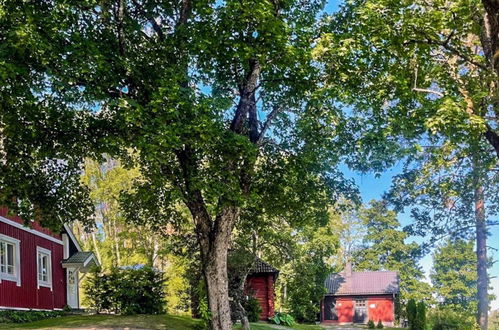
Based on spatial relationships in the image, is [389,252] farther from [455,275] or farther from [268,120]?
[268,120]

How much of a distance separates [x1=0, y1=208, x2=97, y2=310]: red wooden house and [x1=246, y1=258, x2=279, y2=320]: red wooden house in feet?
28.2

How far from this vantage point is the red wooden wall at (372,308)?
41.7 metres

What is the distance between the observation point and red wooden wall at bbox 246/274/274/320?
1074 inches

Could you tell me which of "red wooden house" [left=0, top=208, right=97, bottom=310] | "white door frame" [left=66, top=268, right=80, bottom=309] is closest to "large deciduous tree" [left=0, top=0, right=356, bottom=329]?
Result: "red wooden house" [left=0, top=208, right=97, bottom=310]

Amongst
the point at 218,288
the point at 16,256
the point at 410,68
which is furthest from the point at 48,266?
the point at 410,68

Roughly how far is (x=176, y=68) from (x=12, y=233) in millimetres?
11670

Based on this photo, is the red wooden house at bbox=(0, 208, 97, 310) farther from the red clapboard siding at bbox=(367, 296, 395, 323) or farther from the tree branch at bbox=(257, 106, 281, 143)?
the red clapboard siding at bbox=(367, 296, 395, 323)

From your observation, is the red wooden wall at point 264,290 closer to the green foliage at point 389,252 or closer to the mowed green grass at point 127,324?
the mowed green grass at point 127,324

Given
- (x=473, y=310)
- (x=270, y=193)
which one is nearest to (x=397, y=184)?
(x=270, y=193)

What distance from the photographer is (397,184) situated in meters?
17.5

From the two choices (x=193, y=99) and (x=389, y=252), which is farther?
(x=389, y=252)

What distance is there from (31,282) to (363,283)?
3130 centimetres

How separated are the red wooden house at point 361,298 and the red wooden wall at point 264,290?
16955 millimetres

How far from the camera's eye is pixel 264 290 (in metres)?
27.7
